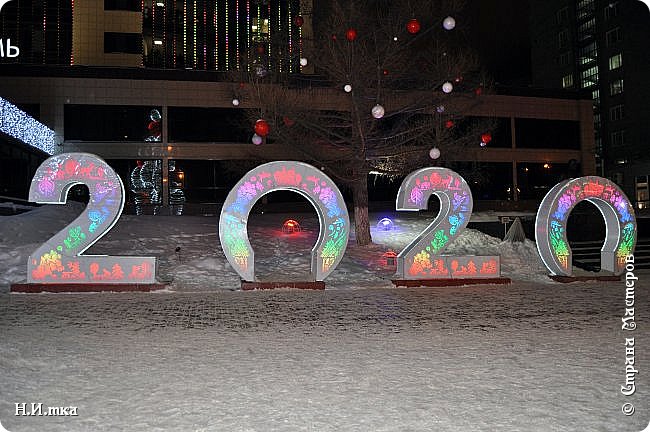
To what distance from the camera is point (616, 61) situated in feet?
197

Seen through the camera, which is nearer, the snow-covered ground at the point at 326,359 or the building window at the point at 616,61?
the snow-covered ground at the point at 326,359

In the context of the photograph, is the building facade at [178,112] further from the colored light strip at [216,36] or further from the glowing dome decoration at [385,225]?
the colored light strip at [216,36]

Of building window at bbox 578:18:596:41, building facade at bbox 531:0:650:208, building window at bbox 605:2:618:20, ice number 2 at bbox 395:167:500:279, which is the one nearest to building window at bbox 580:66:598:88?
building facade at bbox 531:0:650:208

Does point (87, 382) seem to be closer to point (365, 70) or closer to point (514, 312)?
point (514, 312)

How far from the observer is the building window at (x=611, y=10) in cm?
5944

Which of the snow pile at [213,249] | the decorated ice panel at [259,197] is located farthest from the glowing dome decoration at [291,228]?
the decorated ice panel at [259,197]

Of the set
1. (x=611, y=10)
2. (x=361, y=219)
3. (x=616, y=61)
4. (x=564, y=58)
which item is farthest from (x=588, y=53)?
(x=361, y=219)

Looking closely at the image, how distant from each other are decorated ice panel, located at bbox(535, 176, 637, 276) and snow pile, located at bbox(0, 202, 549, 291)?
1025 mm

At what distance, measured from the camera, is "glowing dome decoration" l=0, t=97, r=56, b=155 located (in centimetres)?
1856

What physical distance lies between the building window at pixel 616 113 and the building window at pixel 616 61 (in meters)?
4.40

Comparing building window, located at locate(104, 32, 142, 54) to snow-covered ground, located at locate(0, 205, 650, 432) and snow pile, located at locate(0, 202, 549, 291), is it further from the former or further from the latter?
snow-covered ground, located at locate(0, 205, 650, 432)

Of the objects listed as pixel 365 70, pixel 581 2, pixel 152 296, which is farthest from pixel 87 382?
pixel 581 2

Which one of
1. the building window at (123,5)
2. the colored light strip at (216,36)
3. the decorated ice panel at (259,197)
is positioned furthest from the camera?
the colored light strip at (216,36)

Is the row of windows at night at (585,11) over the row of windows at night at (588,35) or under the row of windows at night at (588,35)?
over
